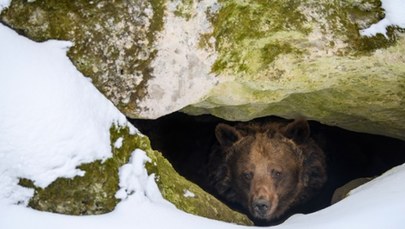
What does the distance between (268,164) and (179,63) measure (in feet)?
7.86

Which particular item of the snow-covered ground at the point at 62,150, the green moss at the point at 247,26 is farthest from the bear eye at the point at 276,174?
the snow-covered ground at the point at 62,150

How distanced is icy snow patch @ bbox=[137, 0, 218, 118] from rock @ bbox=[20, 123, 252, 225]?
493 mm

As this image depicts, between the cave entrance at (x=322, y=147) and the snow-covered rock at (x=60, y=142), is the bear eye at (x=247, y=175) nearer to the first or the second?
the cave entrance at (x=322, y=147)

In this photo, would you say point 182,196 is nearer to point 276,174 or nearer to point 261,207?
point 261,207

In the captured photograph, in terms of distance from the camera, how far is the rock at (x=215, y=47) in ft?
13.3

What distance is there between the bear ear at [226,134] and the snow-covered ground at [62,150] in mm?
2756

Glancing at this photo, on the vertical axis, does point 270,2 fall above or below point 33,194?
above

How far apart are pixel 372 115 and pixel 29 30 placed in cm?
357

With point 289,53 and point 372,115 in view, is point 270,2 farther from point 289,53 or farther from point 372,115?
point 372,115

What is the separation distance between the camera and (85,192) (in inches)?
136

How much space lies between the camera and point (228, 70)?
452 centimetres

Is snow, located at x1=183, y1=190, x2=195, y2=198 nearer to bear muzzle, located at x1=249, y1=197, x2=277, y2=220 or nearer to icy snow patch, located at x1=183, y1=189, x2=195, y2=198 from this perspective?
icy snow patch, located at x1=183, y1=189, x2=195, y2=198

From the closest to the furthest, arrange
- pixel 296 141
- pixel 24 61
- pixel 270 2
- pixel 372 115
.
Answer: pixel 24 61
pixel 270 2
pixel 372 115
pixel 296 141

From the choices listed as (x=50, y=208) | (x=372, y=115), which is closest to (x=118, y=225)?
(x=50, y=208)
